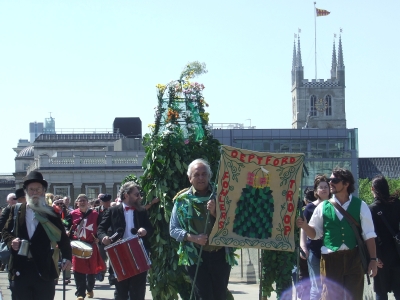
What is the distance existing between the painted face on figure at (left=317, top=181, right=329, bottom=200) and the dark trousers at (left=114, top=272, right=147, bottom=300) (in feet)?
7.04

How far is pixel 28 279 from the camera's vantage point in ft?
29.3

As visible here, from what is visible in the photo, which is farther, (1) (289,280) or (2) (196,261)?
(1) (289,280)

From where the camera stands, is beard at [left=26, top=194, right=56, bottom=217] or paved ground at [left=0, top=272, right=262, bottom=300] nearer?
beard at [left=26, top=194, right=56, bottom=217]

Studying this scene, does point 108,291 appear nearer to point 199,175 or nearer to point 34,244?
point 34,244

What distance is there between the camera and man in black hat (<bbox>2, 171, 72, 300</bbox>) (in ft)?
29.3

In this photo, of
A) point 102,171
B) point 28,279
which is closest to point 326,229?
point 28,279

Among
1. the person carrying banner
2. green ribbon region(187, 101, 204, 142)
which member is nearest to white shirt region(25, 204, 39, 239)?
the person carrying banner

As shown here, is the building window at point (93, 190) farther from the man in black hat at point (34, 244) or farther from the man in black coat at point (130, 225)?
the man in black hat at point (34, 244)

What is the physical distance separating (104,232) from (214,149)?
1598mm

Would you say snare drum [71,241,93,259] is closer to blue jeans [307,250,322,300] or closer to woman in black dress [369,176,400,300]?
blue jeans [307,250,322,300]

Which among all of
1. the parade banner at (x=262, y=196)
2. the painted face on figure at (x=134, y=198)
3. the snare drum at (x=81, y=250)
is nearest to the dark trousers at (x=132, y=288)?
the painted face on figure at (x=134, y=198)

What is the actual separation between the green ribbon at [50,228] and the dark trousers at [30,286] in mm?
299

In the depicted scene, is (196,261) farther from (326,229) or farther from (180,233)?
(326,229)

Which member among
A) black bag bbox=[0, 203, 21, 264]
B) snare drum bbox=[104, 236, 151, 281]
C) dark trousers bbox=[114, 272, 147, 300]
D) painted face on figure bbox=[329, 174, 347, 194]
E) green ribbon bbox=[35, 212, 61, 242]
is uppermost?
painted face on figure bbox=[329, 174, 347, 194]
